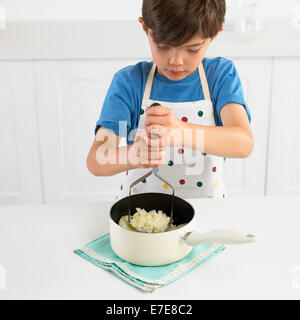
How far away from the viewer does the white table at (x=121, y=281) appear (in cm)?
66

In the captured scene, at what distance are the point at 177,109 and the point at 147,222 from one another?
1.38ft

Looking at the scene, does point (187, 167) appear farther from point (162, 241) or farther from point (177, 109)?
→ point (162, 241)

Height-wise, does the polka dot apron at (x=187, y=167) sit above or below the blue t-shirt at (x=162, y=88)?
below

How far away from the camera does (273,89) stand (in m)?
1.86

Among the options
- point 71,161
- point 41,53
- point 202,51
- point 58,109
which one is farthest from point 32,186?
point 202,51

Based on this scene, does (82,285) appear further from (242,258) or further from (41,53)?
(41,53)

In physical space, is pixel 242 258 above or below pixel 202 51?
below

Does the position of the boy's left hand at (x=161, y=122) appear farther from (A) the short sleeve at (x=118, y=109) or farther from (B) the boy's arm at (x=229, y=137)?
(A) the short sleeve at (x=118, y=109)

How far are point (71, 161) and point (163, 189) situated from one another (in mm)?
876

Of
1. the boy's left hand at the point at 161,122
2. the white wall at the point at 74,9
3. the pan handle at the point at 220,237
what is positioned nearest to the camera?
the pan handle at the point at 220,237
